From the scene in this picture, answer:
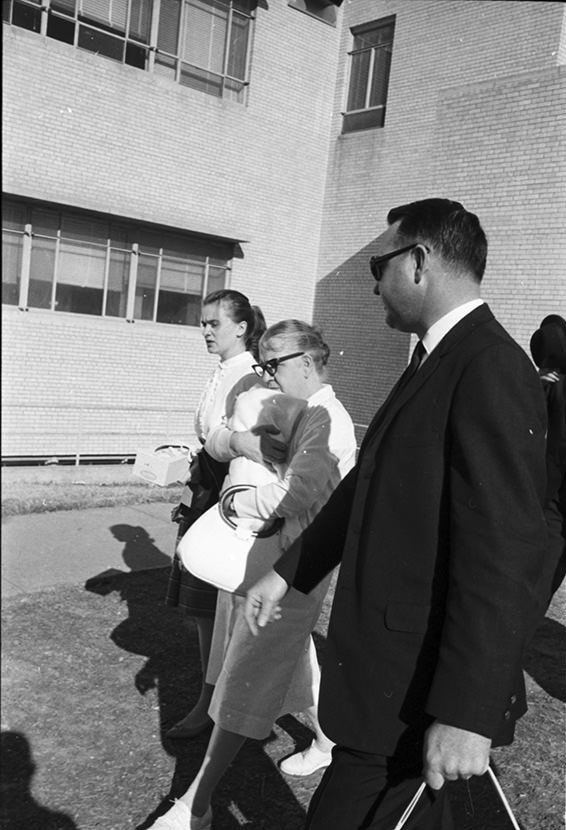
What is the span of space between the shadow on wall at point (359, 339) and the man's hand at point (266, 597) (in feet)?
35.4

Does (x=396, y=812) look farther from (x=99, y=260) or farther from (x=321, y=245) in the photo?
(x=321, y=245)

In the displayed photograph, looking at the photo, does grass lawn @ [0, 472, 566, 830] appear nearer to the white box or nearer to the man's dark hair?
the white box

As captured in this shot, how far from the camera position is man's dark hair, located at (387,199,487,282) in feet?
5.61

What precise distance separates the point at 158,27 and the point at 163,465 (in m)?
1.82

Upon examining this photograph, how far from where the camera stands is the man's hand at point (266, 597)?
2.02m

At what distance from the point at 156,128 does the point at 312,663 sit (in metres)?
9.18

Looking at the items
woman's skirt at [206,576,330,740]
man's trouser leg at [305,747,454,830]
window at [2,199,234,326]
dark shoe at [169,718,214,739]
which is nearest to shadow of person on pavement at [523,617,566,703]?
dark shoe at [169,718,214,739]

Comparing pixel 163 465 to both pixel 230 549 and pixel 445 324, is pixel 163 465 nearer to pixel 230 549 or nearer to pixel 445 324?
pixel 230 549

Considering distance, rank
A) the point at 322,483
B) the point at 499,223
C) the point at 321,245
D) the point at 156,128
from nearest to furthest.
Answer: the point at 322,483 → the point at 499,223 → the point at 156,128 → the point at 321,245

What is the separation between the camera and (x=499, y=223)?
9.12m

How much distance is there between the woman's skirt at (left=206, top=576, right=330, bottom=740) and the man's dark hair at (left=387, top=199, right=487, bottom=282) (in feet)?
4.46

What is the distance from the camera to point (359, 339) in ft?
45.4

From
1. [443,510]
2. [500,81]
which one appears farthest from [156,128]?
[443,510]

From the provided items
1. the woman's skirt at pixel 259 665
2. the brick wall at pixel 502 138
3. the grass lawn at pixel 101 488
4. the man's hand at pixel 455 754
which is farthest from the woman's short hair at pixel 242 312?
the brick wall at pixel 502 138
